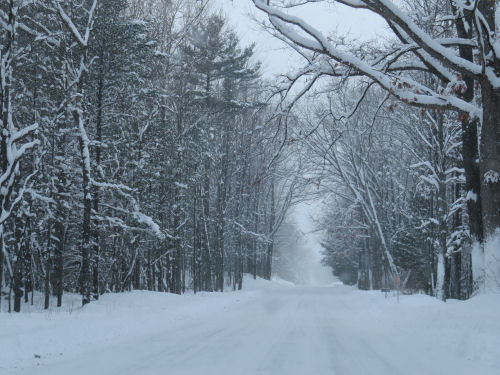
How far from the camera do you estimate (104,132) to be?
2198 centimetres

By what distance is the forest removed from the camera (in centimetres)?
1082

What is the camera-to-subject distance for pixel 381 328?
42.6 feet

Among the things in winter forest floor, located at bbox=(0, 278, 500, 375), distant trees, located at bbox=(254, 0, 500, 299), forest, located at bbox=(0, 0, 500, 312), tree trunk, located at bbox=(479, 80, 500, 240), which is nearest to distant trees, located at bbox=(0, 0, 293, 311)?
forest, located at bbox=(0, 0, 500, 312)

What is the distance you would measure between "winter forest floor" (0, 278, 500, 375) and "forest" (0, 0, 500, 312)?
201 centimetres

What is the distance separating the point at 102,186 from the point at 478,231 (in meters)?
12.1

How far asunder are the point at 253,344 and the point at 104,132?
15047 millimetres

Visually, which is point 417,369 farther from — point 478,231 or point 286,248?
point 286,248

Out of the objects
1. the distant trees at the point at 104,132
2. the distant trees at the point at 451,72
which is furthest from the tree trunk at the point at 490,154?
the distant trees at the point at 104,132

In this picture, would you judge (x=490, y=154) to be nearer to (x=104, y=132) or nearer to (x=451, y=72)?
(x=451, y=72)

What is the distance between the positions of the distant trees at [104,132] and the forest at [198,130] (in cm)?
10

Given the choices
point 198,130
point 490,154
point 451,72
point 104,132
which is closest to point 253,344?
point 490,154

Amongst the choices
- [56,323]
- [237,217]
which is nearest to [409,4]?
[56,323]

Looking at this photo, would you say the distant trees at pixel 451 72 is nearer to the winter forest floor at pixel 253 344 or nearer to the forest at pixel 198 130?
the forest at pixel 198 130

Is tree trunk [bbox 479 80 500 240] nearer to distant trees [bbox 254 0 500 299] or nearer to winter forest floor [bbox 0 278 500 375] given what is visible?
distant trees [bbox 254 0 500 299]
